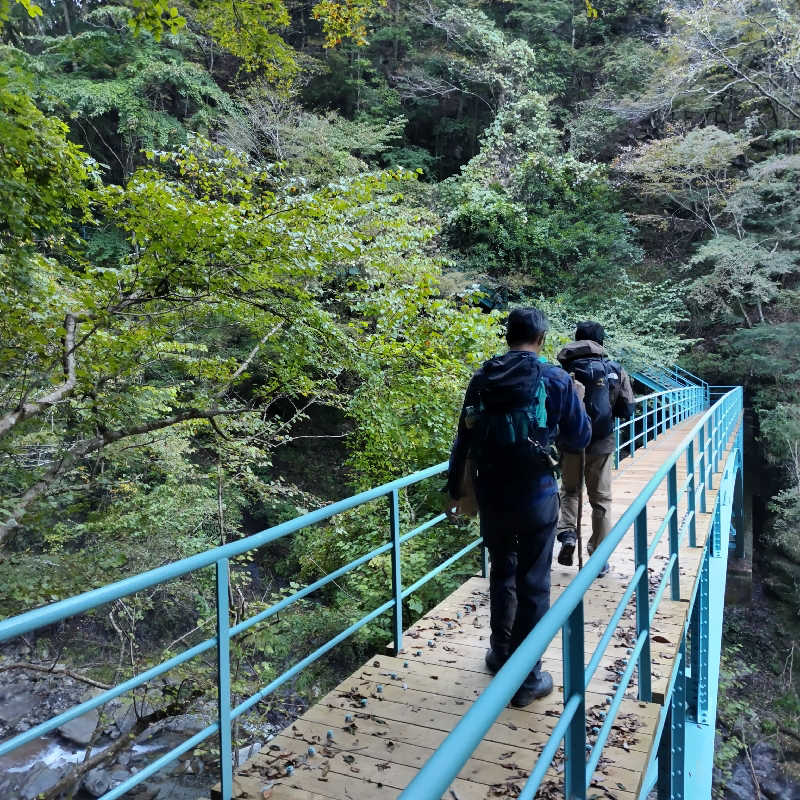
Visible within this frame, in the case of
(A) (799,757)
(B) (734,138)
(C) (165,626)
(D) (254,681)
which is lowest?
(A) (799,757)

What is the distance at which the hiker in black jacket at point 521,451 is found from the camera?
8.80 ft

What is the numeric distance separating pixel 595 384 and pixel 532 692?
7.37ft

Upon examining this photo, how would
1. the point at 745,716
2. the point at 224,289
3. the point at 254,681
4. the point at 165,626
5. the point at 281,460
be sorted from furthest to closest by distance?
the point at 281,460 → the point at 745,716 → the point at 165,626 → the point at 254,681 → the point at 224,289

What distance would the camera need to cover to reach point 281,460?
1767 cm

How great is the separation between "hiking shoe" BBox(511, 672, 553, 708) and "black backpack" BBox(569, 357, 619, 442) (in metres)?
2.01

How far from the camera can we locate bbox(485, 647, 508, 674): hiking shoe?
3154 millimetres

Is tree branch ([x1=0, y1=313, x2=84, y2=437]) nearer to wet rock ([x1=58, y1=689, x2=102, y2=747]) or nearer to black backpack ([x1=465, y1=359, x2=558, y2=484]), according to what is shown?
black backpack ([x1=465, y1=359, x2=558, y2=484])

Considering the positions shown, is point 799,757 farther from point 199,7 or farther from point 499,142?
point 499,142

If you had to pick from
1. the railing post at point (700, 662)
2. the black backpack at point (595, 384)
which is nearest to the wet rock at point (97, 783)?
the railing post at point (700, 662)

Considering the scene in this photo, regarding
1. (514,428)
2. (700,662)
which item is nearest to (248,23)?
(514,428)

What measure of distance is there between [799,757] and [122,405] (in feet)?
45.1

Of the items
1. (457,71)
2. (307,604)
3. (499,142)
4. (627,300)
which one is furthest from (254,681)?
(457,71)

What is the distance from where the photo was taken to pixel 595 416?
447 cm

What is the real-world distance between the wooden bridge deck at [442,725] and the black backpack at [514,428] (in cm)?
116
